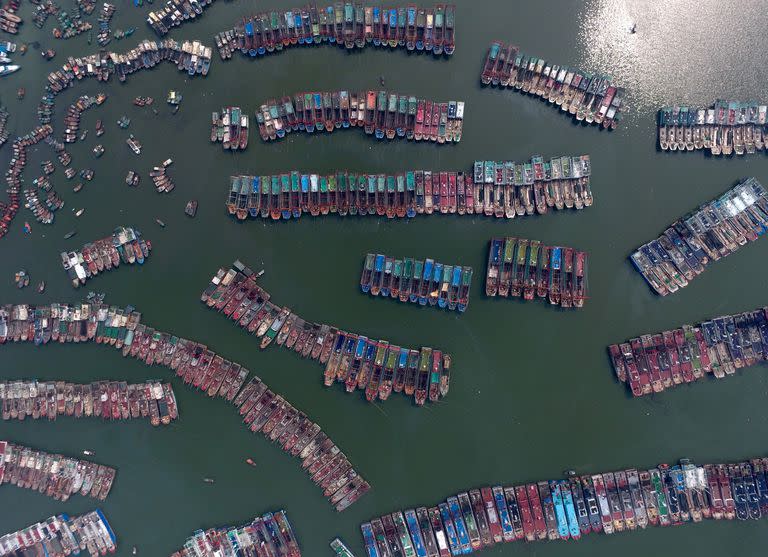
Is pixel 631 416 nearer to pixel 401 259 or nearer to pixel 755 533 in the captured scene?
pixel 755 533

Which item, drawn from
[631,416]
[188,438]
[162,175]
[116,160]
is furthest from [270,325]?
[631,416]

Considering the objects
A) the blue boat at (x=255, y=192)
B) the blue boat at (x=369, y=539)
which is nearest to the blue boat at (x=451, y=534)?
the blue boat at (x=369, y=539)

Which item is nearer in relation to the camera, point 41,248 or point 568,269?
point 568,269

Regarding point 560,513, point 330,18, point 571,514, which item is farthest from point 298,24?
point 571,514

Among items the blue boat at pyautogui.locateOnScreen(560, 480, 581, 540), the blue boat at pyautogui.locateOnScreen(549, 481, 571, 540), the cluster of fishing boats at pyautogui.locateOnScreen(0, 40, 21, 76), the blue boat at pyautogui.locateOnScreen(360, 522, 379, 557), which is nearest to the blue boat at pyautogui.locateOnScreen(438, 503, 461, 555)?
the blue boat at pyautogui.locateOnScreen(360, 522, 379, 557)

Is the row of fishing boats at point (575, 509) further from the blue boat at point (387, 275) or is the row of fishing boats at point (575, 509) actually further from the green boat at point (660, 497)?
the blue boat at point (387, 275)

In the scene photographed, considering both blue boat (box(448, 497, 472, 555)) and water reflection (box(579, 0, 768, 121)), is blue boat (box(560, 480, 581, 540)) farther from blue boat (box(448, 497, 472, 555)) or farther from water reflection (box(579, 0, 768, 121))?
water reflection (box(579, 0, 768, 121))
